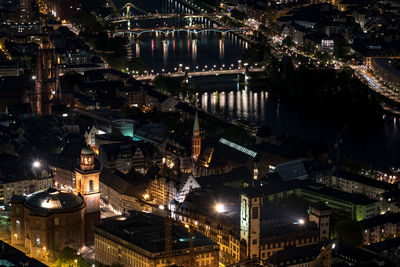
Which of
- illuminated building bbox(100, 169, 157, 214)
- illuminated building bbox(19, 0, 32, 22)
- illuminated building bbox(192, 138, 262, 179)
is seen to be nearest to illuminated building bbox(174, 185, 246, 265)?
illuminated building bbox(100, 169, 157, 214)

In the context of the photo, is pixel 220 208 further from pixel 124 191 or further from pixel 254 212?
pixel 124 191

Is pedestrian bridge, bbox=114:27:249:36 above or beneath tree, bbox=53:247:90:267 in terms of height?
above

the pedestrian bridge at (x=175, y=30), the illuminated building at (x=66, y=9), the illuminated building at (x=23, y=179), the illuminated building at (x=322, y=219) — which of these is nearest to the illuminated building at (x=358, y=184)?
the illuminated building at (x=322, y=219)

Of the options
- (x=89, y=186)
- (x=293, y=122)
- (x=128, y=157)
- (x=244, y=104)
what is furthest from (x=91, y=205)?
(x=244, y=104)

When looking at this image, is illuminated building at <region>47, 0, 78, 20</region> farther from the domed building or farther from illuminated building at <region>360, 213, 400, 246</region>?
illuminated building at <region>360, 213, 400, 246</region>

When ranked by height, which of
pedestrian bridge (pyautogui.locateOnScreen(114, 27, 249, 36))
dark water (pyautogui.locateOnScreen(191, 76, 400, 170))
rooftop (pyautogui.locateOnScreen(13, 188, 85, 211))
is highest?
rooftop (pyautogui.locateOnScreen(13, 188, 85, 211))

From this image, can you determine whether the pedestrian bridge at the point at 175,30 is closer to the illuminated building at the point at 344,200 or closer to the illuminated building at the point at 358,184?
the illuminated building at the point at 358,184
